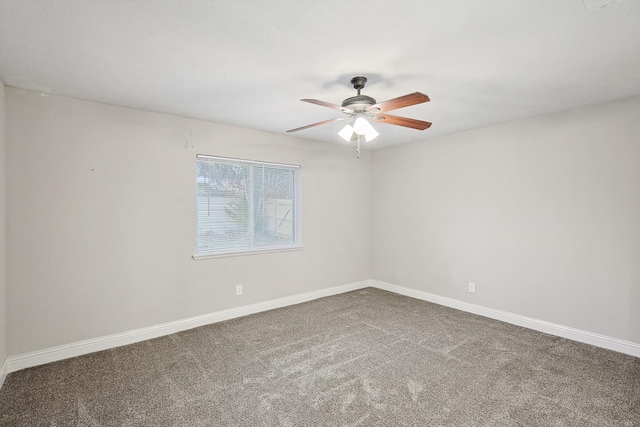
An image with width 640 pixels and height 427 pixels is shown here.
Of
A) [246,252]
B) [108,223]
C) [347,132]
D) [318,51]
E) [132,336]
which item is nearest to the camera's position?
[318,51]

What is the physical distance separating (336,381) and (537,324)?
2491 millimetres

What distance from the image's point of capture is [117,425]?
6.35ft

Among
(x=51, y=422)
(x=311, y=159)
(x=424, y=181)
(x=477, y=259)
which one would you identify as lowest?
(x=51, y=422)

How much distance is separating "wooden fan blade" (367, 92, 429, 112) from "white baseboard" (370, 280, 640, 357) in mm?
2960

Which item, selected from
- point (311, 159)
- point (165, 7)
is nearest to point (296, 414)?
point (165, 7)

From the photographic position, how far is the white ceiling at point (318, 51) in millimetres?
1612

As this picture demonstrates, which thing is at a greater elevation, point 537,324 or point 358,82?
point 358,82

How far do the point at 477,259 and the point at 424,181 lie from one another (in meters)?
1.30

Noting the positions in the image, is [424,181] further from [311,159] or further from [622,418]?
[622,418]

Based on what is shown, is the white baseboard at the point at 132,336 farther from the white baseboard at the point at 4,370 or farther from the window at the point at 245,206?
the window at the point at 245,206

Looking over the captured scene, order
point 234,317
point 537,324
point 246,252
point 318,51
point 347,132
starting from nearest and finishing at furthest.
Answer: point 318,51 < point 347,132 < point 537,324 < point 234,317 < point 246,252

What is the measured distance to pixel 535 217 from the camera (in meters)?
3.46

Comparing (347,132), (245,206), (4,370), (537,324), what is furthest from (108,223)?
(537,324)

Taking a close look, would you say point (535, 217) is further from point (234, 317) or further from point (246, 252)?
point (234, 317)
